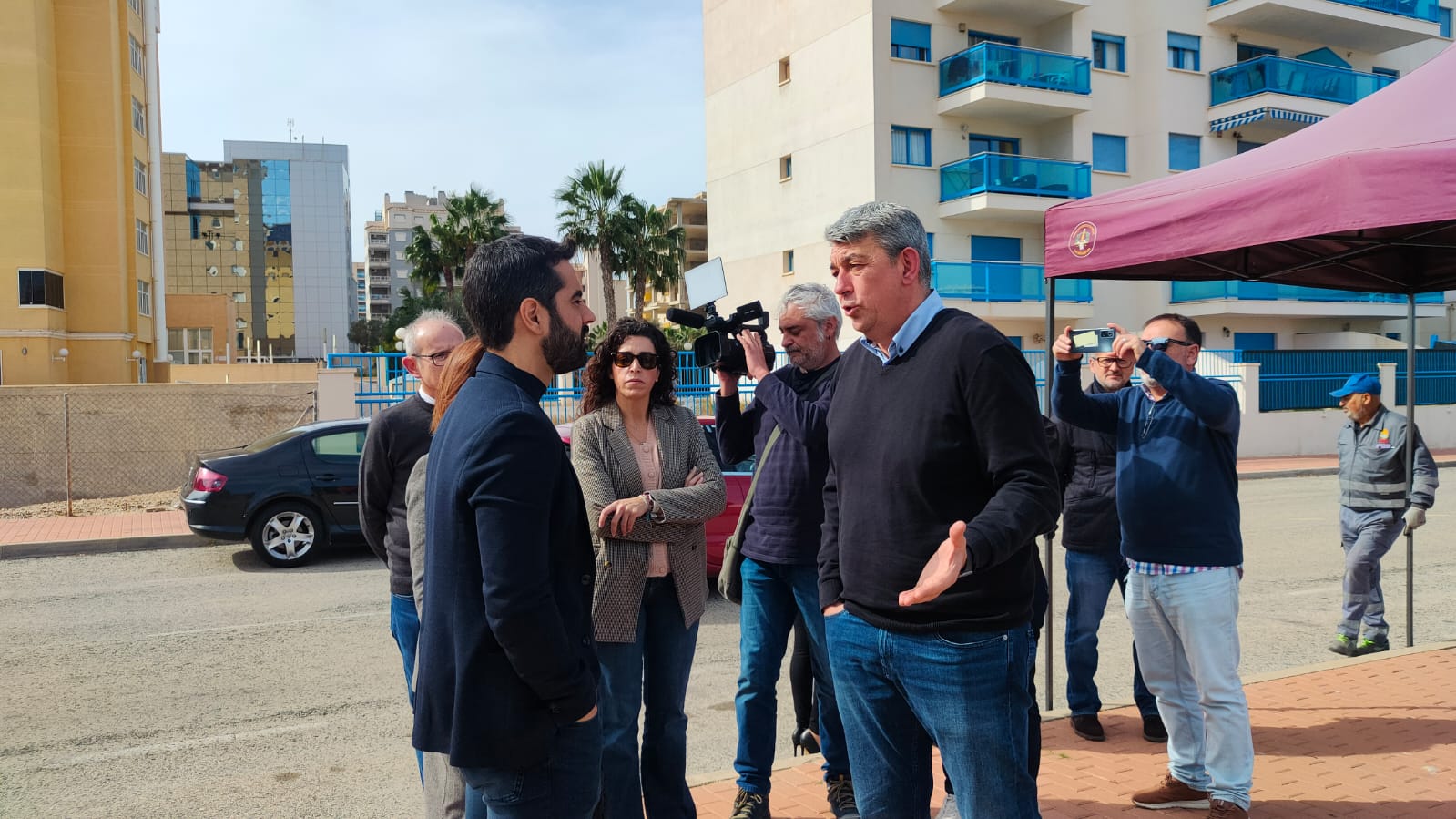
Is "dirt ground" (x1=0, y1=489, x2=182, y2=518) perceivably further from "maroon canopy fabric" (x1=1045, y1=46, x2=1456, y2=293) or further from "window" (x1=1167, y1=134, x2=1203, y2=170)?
"window" (x1=1167, y1=134, x2=1203, y2=170)

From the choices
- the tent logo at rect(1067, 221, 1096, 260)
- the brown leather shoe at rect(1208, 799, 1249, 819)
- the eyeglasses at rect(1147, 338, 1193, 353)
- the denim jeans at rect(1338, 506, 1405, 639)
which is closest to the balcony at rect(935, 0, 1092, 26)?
the denim jeans at rect(1338, 506, 1405, 639)

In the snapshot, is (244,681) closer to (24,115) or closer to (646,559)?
(646,559)

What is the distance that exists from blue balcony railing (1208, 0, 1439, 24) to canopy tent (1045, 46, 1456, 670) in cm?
3395

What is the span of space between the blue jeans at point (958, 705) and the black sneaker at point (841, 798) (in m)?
1.27

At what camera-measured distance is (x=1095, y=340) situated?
3.63 meters

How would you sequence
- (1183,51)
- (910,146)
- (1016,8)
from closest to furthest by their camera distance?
(910,146) → (1016,8) → (1183,51)

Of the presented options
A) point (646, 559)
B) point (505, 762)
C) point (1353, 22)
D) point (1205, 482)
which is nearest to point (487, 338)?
point (505, 762)

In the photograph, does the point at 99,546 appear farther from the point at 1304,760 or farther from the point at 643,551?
the point at 1304,760

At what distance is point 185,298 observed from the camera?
176ft

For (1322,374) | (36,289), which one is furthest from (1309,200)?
(36,289)

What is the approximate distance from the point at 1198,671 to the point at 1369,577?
3623mm

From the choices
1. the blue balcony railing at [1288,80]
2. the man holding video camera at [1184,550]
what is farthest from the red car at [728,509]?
the blue balcony railing at [1288,80]

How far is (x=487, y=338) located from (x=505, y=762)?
36.3 inches

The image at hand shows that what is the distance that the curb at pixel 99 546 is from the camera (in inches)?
445
